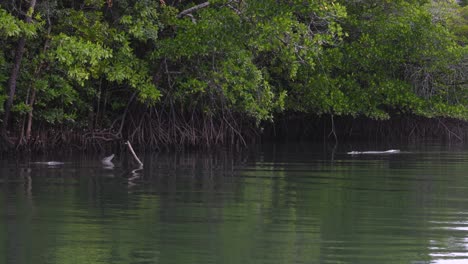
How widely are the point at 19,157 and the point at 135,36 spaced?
2.76m

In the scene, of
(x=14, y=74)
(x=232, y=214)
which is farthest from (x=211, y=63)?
(x=232, y=214)

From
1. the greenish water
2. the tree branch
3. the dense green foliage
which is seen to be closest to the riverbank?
the dense green foliage

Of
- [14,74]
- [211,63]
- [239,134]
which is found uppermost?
[211,63]

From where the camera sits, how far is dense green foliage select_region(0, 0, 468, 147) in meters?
15.6

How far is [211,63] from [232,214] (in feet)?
29.7

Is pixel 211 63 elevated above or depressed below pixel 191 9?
below

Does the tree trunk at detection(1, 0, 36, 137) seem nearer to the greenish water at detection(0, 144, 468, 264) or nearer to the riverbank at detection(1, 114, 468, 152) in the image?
the riverbank at detection(1, 114, 468, 152)

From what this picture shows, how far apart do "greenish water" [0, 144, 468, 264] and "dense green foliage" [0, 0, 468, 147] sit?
2493 mm

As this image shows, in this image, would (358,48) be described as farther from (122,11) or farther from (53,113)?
(53,113)

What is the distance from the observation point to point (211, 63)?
56.7ft

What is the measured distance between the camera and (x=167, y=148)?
18.3 metres

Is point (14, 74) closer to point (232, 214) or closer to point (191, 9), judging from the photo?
point (191, 9)

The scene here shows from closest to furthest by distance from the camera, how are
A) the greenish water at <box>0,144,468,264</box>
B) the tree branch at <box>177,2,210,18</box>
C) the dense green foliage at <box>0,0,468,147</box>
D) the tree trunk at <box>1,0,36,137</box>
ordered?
the greenish water at <box>0,144,468,264</box> → the tree trunk at <box>1,0,36,137</box> → the dense green foliage at <box>0,0,468,147</box> → the tree branch at <box>177,2,210,18</box>

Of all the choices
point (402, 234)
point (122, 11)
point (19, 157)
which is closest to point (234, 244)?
point (402, 234)
